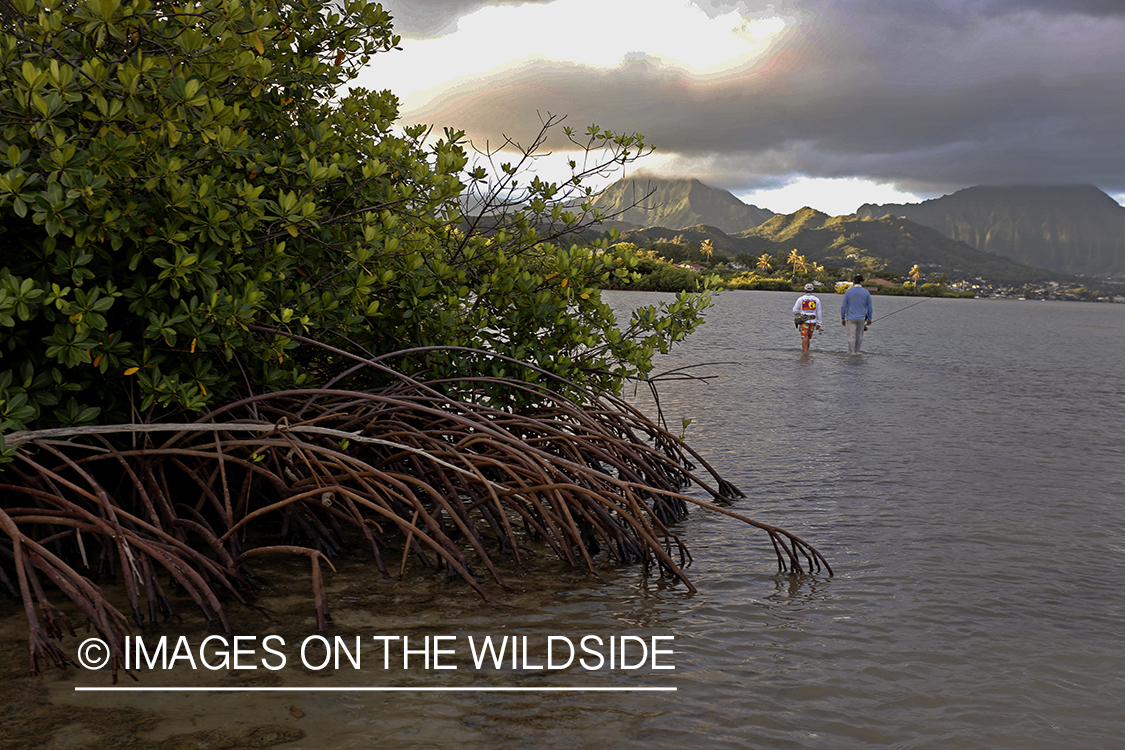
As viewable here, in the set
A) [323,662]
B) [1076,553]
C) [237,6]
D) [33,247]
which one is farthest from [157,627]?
[1076,553]

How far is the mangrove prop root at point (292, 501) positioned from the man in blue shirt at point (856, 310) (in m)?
16.3

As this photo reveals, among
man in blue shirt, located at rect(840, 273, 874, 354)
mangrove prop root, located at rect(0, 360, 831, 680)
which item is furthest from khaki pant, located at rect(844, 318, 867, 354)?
mangrove prop root, located at rect(0, 360, 831, 680)

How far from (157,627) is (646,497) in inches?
154

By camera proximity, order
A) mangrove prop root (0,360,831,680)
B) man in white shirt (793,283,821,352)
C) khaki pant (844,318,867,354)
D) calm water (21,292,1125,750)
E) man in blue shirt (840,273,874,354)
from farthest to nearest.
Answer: man in white shirt (793,283,821,352)
khaki pant (844,318,867,354)
man in blue shirt (840,273,874,354)
mangrove prop root (0,360,831,680)
calm water (21,292,1125,750)

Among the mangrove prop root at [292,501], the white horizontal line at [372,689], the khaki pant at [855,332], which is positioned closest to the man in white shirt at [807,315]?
the khaki pant at [855,332]

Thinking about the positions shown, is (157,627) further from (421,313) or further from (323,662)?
(421,313)

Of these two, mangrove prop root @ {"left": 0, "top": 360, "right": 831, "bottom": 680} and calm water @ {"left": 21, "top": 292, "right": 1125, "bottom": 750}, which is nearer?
calm water @ {"left": 21, "top": 292, "right": 1125, "bottom": 750}

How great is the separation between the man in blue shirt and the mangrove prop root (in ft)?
53.4

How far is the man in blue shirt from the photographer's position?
2110 centimetres

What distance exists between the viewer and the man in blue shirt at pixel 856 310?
21.1 m

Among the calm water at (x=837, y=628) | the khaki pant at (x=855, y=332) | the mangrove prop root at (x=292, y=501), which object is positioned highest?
the khaki pant at (x=855, y=332)

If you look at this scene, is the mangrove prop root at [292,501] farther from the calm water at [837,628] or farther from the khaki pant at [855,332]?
the khaki pant at [855,332]

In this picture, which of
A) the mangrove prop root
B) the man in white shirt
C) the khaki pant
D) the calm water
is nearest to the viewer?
the calm water

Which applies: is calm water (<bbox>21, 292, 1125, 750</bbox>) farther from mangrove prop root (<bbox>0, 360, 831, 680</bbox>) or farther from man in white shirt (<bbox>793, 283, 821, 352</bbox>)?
man in white shirt (<bbox>793, 283, 821, 352</bbox>)
